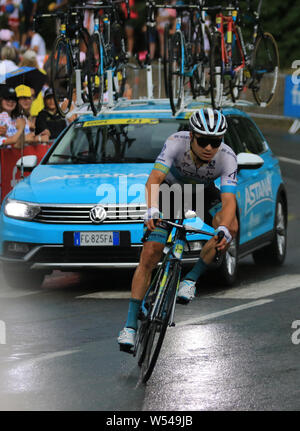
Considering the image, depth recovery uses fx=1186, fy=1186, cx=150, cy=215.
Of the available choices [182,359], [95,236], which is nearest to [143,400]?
[182,359]

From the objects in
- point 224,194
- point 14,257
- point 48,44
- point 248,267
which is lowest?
point 48,44

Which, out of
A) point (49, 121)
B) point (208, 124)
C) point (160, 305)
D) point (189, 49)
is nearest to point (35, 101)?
point (49, 121)

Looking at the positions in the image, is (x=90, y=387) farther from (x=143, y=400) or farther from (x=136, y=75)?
(x=136, y=75)

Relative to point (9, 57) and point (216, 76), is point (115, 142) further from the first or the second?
point (9, 57)

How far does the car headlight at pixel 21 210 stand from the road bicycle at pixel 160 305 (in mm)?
3421

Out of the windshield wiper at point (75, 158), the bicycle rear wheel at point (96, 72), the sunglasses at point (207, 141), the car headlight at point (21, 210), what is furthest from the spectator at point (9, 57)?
the sunglasses at point (207, 141)

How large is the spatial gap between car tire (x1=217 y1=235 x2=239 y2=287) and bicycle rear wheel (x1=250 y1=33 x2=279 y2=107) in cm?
378

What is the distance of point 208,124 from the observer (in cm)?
796

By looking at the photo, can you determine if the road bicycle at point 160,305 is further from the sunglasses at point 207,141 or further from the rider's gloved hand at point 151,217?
the sunglasses at point 207,141

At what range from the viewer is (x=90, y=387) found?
745 centimetres

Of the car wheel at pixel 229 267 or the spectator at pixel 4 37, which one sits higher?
the spectator at pixel 4 37

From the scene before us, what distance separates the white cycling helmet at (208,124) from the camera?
7953 millimetres

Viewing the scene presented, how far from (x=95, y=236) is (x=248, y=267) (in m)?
3.11
